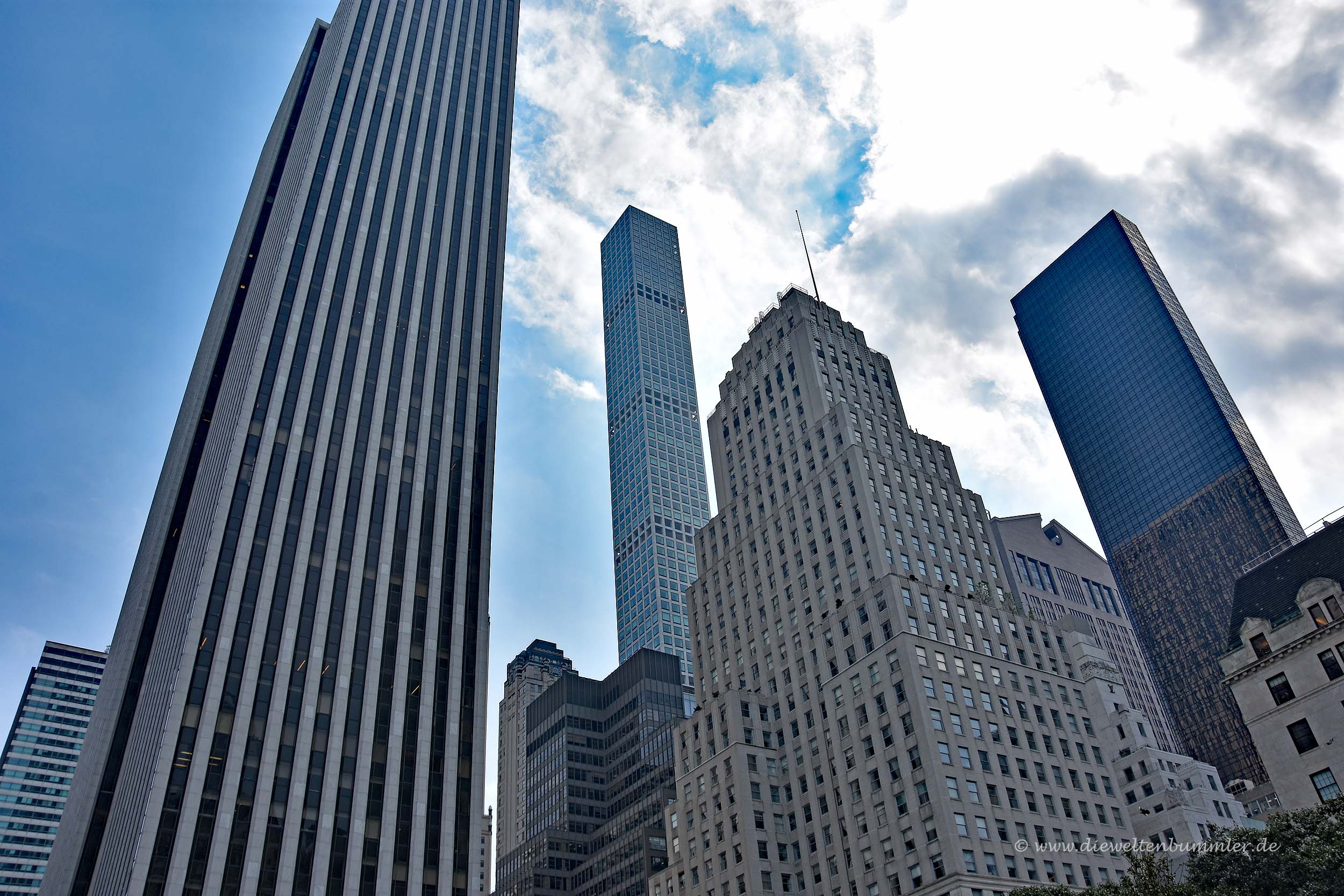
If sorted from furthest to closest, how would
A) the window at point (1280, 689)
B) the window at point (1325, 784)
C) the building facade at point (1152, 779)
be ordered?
the building facade at point (1152, 779)
the window at point (1280, 689)
the window at point (1325, 784)

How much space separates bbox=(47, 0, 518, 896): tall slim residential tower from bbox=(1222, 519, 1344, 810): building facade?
219ft

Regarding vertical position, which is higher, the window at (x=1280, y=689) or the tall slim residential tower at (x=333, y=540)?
the tall slim residential tower at (x=333, y=540)

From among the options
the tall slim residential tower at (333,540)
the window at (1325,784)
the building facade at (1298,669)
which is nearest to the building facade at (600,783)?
the tall slim residential tower at (333,540)

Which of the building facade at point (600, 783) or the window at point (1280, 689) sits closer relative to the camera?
the window at point (1280, 689)

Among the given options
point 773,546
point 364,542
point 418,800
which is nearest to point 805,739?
point 773,546

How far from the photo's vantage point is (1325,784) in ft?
228

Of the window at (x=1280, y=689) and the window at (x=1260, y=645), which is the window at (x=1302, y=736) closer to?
the window at (x=1280, y=689)

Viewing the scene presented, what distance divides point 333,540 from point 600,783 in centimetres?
9927

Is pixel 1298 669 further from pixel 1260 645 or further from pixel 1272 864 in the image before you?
pixel 1272 864

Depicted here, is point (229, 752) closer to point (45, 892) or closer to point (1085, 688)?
point (45, 892)

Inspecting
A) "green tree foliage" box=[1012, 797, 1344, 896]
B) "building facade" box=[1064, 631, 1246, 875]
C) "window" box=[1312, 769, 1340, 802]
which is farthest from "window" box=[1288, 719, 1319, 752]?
"building facade" box=[1064, 631, 1246, 875]

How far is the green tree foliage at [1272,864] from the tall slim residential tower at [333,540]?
57.1 meters

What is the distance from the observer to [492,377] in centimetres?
11431

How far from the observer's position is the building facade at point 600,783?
155 metres
